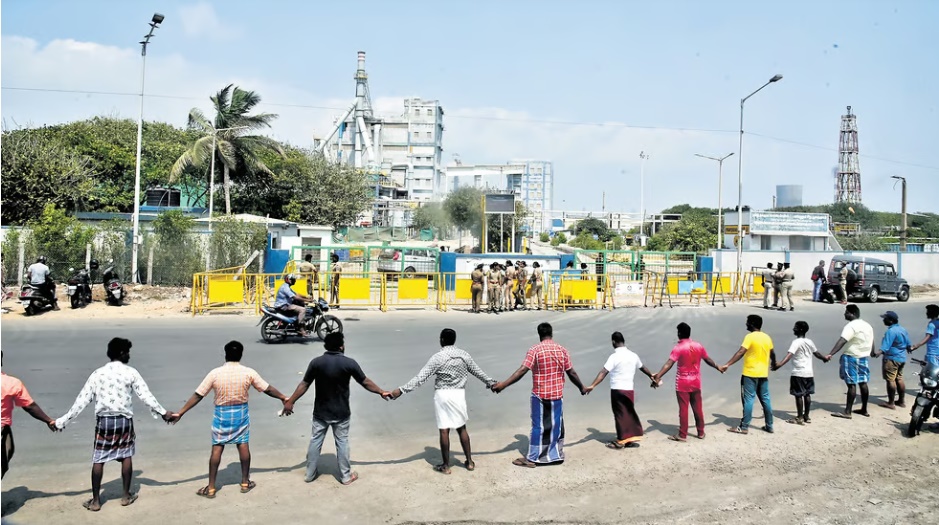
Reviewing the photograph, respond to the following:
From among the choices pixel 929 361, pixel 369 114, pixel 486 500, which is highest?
pixel 369 114

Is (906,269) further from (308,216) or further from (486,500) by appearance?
(486,500)

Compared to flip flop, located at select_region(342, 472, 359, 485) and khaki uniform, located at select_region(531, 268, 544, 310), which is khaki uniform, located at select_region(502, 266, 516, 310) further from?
flip flop, located at select_region(342, 472, 359, 485)

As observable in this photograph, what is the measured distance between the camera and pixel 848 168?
112 meters

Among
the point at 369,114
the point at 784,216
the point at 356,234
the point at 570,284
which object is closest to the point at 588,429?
the point at 570,284

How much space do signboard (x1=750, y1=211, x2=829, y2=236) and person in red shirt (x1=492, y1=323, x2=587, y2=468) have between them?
4892 cm

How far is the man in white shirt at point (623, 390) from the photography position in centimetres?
775

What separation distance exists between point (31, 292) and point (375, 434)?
14117 millimetres

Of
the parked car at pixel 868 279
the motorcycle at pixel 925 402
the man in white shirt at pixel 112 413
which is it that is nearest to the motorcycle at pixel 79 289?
the man in white shirt at pixel 112 413

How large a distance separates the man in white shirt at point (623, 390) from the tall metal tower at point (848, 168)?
4574 inches

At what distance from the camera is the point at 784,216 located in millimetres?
53125

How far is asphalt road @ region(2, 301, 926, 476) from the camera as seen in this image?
7875mm

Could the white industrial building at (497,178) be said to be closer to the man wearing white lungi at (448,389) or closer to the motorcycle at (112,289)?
the motorcycle at (112,289)

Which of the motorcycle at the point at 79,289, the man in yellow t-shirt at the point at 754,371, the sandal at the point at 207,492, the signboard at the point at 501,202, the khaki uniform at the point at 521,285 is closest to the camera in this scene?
the sandal at the point at 207,492

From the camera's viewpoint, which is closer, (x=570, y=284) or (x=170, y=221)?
(x=570, y=284)
